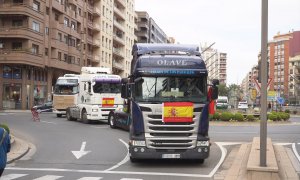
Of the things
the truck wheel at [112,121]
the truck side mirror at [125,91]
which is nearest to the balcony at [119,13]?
the truck wheel at [112,121]

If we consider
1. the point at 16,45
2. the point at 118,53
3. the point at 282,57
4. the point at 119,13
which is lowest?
the point at 16,45

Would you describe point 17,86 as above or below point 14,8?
below

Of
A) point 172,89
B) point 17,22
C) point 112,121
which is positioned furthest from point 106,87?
point 17,22

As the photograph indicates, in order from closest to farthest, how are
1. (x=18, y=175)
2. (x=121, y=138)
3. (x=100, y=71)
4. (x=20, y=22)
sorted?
1. (x=18, y=175)
2. (x=121, y=138)
3. (x=100, y=71)
4. (x=20, y=22)

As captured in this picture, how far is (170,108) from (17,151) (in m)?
6.22

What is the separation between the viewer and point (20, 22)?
5753 centimetres

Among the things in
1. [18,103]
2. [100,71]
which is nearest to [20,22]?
[18,103]

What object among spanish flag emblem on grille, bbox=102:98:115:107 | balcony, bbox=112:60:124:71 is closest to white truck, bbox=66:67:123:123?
spanish flag emblem on grille, bbox=102:98:115:107

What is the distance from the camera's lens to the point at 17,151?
1588 cm

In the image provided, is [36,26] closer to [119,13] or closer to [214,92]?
[119,13]

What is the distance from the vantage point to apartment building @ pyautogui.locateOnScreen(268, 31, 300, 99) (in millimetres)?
158188

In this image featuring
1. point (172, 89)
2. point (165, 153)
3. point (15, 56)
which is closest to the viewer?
point (165, 153)

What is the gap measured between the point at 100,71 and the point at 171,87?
19667 millimetres

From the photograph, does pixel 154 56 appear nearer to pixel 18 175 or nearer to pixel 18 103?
pixel 18 175
